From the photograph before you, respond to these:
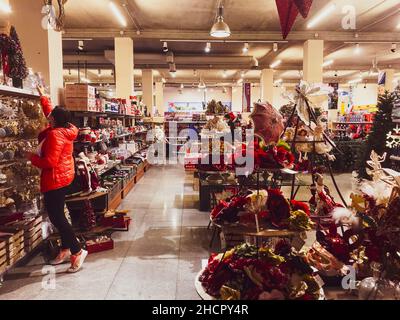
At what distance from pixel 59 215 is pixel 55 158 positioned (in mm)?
623

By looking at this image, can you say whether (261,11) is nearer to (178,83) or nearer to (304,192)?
(304,192)

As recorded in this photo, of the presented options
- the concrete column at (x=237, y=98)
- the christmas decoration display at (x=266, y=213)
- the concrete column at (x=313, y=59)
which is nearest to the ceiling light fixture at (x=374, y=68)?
the concrete column at (x=313, y=59)

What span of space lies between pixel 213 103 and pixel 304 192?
2.77 m

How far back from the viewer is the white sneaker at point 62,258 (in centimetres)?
375

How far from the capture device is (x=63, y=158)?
3.60m

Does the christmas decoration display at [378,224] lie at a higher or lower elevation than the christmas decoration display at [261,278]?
higher

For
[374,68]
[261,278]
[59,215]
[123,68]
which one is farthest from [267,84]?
[261,278]

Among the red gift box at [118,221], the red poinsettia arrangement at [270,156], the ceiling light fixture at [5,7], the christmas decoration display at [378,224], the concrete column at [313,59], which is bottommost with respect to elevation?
the red gift box at [118,221]

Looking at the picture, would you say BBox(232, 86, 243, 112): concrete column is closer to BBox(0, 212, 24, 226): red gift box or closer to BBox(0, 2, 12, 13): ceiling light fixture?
BBox(0, 2, 12, 13): ceiling light fixture

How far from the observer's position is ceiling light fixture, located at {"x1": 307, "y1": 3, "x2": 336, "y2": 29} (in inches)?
303

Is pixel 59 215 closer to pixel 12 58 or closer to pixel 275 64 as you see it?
pixel 12 58

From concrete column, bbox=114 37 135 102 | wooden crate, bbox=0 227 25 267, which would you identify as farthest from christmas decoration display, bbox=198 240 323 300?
concrete column, bbox=114 37 135 102

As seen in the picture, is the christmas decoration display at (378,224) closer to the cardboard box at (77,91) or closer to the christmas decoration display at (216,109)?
the cardboard box at (77,91)

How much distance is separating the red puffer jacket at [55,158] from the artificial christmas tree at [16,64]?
62 cm
